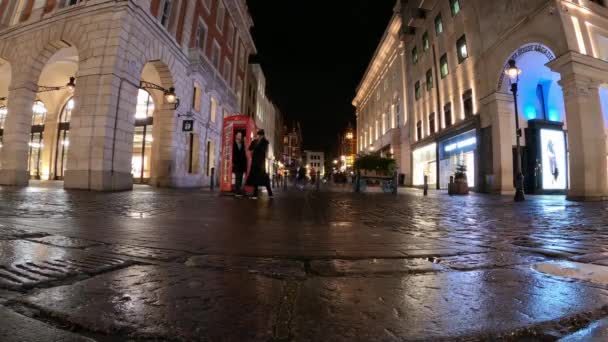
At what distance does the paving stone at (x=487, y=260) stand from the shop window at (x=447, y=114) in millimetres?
23098

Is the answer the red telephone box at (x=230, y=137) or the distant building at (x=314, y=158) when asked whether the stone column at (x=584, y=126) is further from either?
the distant building at (x=314, y=158)

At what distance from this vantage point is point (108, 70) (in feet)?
39.0

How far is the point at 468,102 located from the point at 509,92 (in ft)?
10.7

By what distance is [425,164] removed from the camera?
2767 centimetres

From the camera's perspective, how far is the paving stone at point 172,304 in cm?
95

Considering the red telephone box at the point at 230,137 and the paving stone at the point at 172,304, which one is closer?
the paving stone at the point at 172,304

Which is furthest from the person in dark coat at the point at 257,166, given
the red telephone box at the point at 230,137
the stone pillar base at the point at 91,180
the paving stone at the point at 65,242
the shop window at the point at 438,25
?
the shop window at the point at 438,25

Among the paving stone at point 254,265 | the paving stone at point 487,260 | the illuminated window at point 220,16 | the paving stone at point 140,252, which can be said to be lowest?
the paving stone at point 487,260

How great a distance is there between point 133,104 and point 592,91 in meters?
18.9

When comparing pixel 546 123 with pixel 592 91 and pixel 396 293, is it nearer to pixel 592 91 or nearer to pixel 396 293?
pixel 592 91

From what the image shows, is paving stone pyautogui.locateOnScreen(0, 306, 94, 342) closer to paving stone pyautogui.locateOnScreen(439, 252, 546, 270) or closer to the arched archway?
paving stone pyautogui.locateOnScreen(439, 252, 546, 270)

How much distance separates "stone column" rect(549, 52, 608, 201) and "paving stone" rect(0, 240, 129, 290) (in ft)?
49.3

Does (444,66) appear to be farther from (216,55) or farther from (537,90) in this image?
(216,55)

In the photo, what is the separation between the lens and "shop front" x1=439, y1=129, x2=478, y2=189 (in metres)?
19.7
